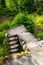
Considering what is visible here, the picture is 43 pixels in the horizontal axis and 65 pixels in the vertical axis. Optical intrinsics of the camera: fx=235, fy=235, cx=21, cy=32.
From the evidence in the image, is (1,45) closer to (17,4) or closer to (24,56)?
(24,56)

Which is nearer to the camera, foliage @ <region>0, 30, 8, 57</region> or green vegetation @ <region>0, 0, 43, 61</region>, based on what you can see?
foliage @ <region>0, 30, 8, 57</region>

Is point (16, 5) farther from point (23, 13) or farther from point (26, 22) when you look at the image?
point (26, 22)

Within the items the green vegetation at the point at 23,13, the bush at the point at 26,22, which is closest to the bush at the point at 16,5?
the green vegetation at the point at 23,13

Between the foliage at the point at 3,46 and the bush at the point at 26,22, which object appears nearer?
the foliage at the point at 3,46

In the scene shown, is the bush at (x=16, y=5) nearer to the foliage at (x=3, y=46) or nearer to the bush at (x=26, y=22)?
the foliage at (x=3, y=46)

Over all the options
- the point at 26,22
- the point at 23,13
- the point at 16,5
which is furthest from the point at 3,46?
the point at 16,5

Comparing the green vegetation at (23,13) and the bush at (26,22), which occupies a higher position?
the bush at (26,22)

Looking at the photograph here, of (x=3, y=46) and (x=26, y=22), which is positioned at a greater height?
(x=26, y=22)

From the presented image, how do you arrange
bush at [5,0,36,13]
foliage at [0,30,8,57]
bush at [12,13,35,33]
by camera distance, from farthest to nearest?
1. bush at [5,0,36,13]
2. bush at [12,13,35,33]
3. foliage at [0,30,8,57]

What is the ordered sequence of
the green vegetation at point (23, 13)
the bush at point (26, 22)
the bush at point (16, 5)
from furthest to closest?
1. the bush at point (16, 5)
2. the green vegetation at point (23, 13)
3. the bush at point (26, 22)

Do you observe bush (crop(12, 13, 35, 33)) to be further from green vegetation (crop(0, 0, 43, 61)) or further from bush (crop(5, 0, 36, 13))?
bush (crop(5, 0, 36, 13))

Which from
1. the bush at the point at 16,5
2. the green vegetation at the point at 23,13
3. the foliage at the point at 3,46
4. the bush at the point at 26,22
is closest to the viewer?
the foliage at the point at 3,46

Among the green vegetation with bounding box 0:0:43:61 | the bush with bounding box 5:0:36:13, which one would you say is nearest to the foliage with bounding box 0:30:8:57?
the green vegetation with bounding box 0:0:43:61

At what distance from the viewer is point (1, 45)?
11.0m
